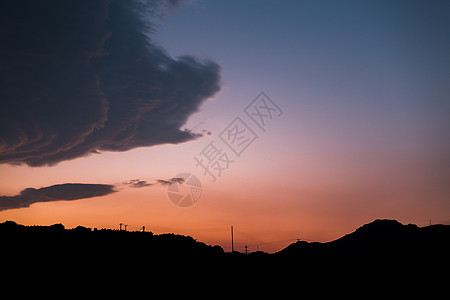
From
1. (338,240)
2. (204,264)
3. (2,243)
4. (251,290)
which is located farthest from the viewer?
(338,240)

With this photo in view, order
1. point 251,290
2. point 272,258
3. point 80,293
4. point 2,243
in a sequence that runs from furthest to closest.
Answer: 1. point 272,258
2. point 251,290
3. point 2,243
4. point 80,293

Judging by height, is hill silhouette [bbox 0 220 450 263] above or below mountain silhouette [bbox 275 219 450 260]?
below

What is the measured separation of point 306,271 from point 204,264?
2257 cm

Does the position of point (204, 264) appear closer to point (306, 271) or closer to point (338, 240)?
point (306, 271)

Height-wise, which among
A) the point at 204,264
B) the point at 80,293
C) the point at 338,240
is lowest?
the point at 80,293

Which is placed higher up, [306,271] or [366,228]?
[366,228]

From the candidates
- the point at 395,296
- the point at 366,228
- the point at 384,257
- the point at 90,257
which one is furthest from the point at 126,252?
the point at 366,228

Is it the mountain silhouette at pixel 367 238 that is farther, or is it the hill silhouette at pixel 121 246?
the mountain silhouette at pixel 367 238

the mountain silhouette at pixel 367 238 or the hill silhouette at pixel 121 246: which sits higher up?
A: the mountain silhouette at pixel 367 238

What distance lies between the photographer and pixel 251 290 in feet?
209

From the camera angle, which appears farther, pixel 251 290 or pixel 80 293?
pixel 251 290

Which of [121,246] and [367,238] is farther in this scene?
[367,238]

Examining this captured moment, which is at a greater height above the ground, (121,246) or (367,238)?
(367,238)

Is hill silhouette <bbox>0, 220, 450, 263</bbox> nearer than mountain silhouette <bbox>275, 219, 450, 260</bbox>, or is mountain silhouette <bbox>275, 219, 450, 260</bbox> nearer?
hill silhouette <bbox>0, 220, 450, 263</bbox>
